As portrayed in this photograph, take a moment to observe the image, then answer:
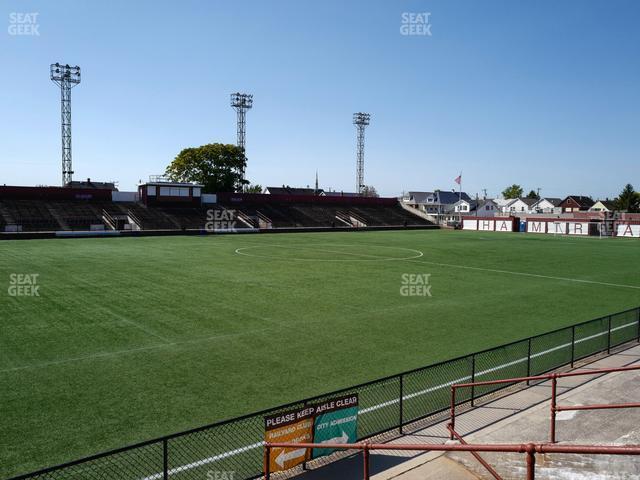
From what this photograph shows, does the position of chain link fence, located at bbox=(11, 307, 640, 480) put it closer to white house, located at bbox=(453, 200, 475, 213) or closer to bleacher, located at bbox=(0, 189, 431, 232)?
bleacher, located at bbox=(0, 189, 431, 232)

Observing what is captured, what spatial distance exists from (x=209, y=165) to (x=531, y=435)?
292 feet

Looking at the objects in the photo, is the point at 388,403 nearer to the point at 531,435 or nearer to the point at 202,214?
the point at 531,435

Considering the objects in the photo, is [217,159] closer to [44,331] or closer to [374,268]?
[374,268]

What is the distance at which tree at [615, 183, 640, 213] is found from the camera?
380 ft

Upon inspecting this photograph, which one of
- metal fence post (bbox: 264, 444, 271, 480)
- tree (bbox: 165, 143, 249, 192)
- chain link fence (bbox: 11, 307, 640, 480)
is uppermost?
tree (bbox: 165, 143, 249, 192)

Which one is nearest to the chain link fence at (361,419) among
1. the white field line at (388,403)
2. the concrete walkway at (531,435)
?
the white field line at (388,403)

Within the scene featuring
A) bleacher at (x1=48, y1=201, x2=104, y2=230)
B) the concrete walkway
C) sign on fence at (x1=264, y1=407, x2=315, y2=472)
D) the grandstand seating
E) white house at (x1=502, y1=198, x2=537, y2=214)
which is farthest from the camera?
white house at (x1=502, y1=198, x2=537, y2=214)

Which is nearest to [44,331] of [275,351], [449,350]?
[275,351]

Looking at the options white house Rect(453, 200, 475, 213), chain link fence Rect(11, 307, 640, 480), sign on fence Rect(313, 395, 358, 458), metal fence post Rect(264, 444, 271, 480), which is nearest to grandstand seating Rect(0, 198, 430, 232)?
white house Rect(453, 200, 475, 213)

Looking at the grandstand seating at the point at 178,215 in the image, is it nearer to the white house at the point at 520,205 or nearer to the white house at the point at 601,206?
the white house at the point at 601,206

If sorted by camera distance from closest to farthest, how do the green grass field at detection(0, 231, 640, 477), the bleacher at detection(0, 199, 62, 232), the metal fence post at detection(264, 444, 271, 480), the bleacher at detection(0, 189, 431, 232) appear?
the metal fence post at detection(264, 444, 271, 480) < the green grass field at detection(0, 231, 640, 477) < the bleacher at detection(0, 199, 62, 232) < the bleacher at detection(0, 189, 431, 232)

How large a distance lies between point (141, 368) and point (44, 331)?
5468 mm

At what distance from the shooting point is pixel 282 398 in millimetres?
11367

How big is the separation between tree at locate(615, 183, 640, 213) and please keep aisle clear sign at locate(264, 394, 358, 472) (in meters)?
128
